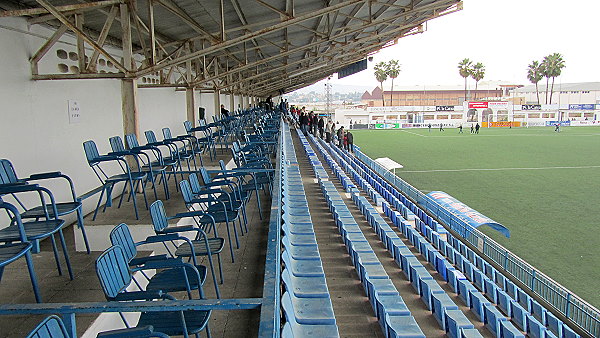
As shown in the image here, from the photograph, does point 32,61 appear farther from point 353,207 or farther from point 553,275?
point 553,275

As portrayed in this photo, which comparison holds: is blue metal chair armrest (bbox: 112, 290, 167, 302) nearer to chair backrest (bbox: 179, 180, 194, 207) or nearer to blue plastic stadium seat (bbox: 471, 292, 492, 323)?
chair backrest (bbox: 179, 180, 194, 207)

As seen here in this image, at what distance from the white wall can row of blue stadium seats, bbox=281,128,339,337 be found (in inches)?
140

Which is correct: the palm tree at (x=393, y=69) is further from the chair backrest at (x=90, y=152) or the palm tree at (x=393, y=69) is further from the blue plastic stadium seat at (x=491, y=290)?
the chair backrest at (x=90, y=152)

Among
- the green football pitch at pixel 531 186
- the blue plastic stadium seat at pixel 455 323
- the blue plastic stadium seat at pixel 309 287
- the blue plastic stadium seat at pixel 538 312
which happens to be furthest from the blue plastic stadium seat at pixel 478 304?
the blue plastic stadium seat at pixel 309 287

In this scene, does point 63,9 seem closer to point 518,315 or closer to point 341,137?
point 518,315

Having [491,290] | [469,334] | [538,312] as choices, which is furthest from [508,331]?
[491,290]

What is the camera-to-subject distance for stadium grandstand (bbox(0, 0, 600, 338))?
3.04 metres

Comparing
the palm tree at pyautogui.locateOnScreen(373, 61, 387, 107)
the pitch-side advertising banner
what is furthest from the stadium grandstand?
the palm tree at pyautogui.locateOnScreen(373, 61, 387, 107)

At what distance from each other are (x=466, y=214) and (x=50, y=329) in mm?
12318

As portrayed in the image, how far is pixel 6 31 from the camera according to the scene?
18.6 ft

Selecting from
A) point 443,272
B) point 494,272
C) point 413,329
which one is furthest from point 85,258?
point 494,272

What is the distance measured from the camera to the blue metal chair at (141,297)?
2.57 m

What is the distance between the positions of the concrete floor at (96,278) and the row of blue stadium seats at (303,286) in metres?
0.39

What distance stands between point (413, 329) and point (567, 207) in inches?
581
